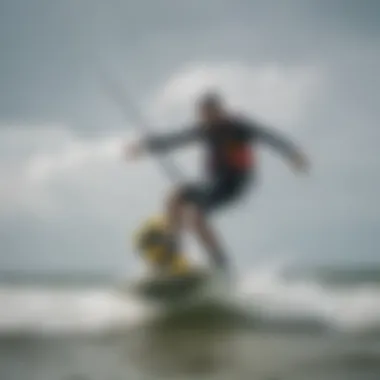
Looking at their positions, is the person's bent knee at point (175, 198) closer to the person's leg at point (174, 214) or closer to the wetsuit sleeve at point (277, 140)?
the person's leg at point (174, 214)

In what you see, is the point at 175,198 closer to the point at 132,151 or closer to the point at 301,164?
the point at 132,151

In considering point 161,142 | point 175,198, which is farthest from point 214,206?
point 161,142

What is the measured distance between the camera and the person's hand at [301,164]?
2.10 m

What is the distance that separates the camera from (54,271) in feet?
6.75

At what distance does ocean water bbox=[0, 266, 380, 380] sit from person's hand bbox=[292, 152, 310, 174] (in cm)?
26

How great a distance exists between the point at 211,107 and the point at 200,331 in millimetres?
577

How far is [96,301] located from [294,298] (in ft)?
1.71

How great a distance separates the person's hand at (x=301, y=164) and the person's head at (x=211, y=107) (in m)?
0.22

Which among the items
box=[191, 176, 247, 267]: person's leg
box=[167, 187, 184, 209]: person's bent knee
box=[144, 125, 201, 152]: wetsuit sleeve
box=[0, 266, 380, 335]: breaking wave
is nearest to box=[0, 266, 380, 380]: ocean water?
box=[0, 266, 380, 335]: breaking wave

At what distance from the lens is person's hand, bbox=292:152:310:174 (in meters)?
2.10

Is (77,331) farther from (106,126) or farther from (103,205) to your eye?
(106,126)

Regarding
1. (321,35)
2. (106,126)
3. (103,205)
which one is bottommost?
(103,205)

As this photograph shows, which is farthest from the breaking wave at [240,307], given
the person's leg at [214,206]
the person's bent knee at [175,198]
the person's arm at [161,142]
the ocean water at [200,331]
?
the person's arm at [161,142]

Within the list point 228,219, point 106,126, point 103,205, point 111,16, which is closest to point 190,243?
point 228,219
